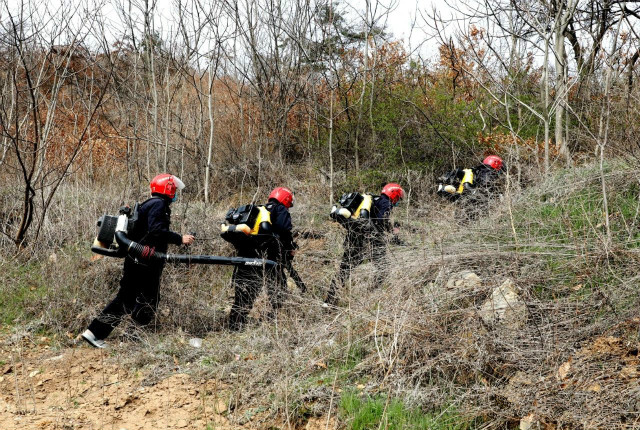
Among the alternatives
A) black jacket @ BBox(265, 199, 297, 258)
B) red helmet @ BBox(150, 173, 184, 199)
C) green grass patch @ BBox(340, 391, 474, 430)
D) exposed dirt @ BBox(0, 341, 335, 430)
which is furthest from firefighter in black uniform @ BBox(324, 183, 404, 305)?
green grass patch @ BBox(340, 391, 474, 430)

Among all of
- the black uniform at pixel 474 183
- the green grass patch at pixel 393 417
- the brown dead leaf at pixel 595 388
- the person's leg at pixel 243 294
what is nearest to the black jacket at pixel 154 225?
the person's leg at pixel 243 294

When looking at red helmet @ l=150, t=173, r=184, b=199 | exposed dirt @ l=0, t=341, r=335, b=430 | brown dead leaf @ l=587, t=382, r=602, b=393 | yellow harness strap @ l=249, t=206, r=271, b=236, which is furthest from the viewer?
yellow harness strap @ l=249, t=206, r=271, b=236

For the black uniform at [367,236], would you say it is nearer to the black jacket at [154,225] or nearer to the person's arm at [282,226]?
the person's arm at [282,226]

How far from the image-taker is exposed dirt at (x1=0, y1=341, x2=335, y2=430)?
161 inches

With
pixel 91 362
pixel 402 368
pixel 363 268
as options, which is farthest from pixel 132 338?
pixel 402 368

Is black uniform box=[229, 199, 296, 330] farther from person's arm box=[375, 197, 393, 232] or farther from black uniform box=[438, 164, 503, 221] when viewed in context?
black uniform box=[438, 164, 503, 221]

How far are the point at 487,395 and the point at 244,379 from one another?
1.91 meters

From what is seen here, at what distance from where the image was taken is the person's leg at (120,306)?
5613 millimetres

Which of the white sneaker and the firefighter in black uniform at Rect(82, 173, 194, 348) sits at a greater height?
the firefighter in black uniform at Rect(82, 173, 194, 348)

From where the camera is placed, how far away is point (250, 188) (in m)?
12.1

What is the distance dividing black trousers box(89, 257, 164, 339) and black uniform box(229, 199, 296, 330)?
0.89 meters

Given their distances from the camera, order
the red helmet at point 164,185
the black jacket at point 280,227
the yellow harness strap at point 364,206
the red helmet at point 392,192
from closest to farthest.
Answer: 1. the red helmet at point 164,185
2. the black jacket at point 280,227
3. the yellow harness strap at point 364,206
4. the red helmet at point 392,192

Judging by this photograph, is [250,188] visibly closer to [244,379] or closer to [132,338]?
[132,338]

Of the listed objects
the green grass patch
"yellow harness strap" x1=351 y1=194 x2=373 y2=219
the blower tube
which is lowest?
the green grass patch
